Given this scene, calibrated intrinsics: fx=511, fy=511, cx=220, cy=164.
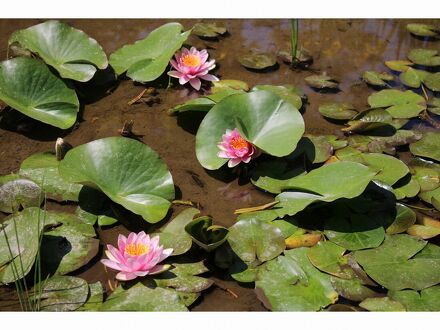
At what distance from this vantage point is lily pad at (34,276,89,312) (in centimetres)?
208

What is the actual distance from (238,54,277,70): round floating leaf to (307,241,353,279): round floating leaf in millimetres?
1657

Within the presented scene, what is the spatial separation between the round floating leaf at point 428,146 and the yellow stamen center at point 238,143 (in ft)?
3.36

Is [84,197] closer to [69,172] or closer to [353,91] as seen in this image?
[69,172]

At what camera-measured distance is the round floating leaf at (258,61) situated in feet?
12.0

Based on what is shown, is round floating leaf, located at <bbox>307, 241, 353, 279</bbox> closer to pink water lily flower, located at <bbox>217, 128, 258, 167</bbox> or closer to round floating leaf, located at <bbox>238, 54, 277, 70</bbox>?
pink water lily flower, located at <bbox>217, 128, 258, 167</bbox>

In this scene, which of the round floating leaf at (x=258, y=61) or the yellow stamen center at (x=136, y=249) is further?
the round floating leaf at (x=258, y=61)

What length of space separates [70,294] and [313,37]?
283 centimetres

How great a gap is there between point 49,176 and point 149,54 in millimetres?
1241

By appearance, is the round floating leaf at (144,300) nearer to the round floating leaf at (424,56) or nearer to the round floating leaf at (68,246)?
the round floating leaf at (68,246)

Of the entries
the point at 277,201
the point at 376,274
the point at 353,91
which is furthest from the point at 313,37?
the point at 376,274

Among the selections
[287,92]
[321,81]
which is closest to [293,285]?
[287,92]

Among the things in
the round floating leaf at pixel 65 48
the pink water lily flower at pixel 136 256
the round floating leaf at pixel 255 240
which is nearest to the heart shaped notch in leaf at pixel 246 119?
the round floating leaf at pixel 255 240

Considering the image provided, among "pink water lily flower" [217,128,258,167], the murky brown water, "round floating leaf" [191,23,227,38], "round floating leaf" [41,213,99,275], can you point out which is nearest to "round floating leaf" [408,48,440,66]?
the murky brown water

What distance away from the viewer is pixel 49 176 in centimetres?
265
